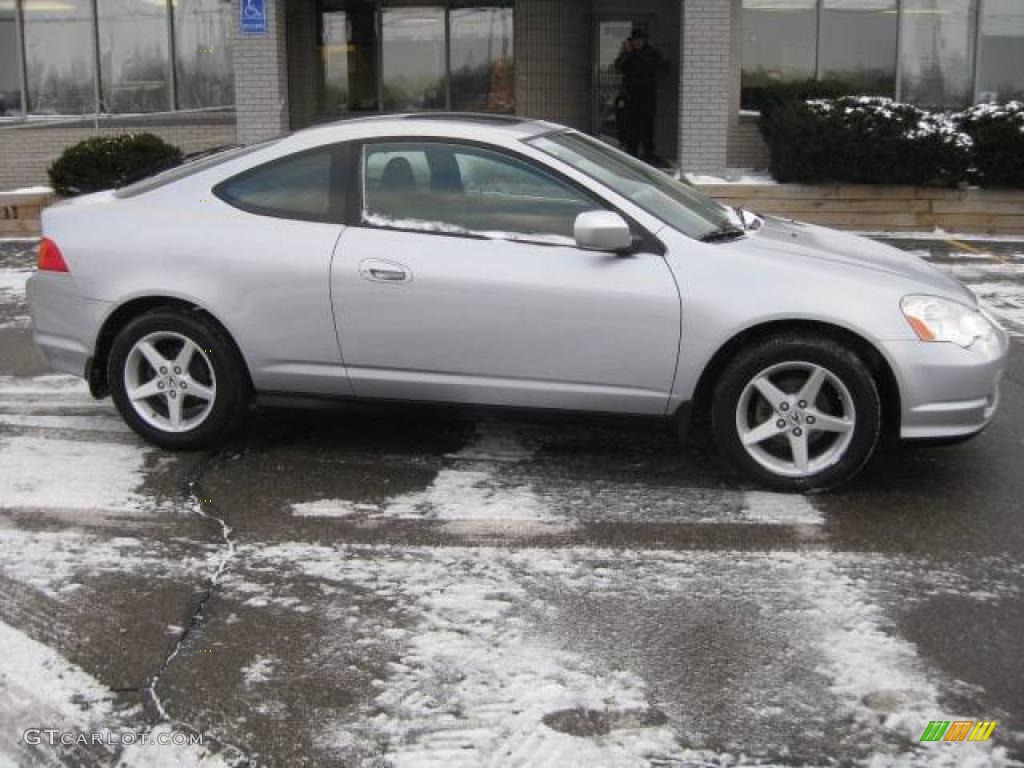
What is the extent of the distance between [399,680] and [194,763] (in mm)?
671

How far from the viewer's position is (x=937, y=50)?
57.0 ft

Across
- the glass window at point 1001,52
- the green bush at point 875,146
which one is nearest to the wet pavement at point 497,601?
the green bush at point 875,146

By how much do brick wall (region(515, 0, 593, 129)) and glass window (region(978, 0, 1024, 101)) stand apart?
5532 mm

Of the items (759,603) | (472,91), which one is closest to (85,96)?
(472,91)

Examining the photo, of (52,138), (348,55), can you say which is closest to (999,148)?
(348,55)

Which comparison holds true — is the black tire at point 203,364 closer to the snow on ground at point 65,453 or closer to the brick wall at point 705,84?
the snow on ground at point 65,453

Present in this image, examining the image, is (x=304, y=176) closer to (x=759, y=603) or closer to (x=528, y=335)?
(x=528, y=335)

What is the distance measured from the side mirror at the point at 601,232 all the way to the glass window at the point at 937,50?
13.6m

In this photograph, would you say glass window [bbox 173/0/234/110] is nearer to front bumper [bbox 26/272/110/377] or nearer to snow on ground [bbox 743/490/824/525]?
front bumper [bbox 26/272/110/377]

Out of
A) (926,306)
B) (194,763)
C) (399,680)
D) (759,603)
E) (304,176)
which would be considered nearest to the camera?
(194,763)

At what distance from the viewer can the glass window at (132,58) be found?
18547 millimetres

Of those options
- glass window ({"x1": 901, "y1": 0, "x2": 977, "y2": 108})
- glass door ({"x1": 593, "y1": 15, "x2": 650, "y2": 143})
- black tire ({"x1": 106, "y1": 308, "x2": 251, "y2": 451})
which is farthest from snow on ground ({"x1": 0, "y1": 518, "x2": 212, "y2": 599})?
glass window ({"x1": 901, "y1": 0, "x2": 977, "y2": 108})

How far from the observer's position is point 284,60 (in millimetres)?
16484

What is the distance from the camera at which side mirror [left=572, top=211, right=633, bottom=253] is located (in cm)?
517
